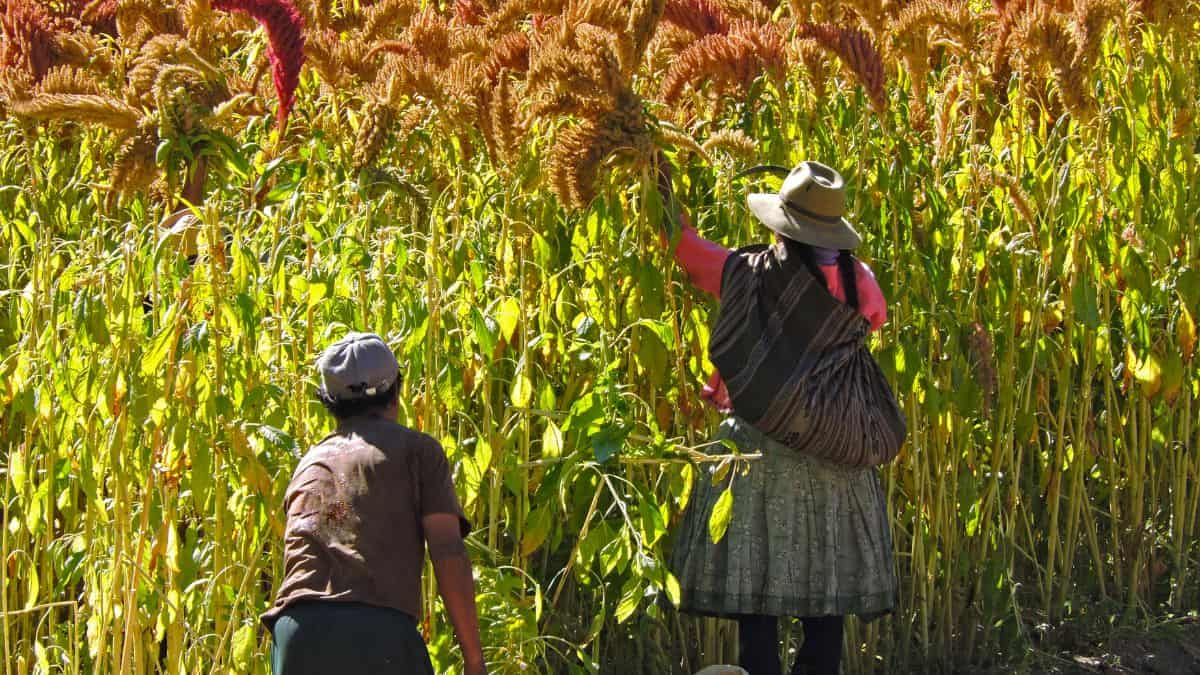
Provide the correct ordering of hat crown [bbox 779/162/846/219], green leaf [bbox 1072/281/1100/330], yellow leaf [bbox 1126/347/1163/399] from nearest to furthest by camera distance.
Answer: hat crown [bbox 779/162/846/219] < green leaf [bbox 1072/281/1100/330] < yellow leaf [bbox 1126/347/1163/399]

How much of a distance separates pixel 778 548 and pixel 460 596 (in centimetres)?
86

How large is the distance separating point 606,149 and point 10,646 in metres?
1.61

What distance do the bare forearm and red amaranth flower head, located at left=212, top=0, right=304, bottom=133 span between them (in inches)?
33.7

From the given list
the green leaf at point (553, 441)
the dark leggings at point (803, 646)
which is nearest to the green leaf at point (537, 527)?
the green leaf at point (553, 441)

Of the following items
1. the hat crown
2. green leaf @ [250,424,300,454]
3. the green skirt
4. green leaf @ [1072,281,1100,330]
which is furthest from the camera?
green leaf @ [1072,281,1100,330]

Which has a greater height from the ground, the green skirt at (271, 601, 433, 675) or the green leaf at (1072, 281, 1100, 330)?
the green leaf at (1072, 281, 1100, 330)

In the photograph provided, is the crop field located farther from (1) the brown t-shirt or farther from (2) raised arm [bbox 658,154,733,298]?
(1) the brown t-shirt

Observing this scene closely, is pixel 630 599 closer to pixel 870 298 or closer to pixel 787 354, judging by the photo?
pixel 787 354

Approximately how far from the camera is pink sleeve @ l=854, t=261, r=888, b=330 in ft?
10.8

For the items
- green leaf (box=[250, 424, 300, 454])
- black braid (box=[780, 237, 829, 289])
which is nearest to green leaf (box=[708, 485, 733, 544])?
black braid (box=[780, 237, 829, 289])

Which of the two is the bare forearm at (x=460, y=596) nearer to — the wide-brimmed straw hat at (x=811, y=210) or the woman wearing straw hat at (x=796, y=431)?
the woman wearing straw hat at (x=796, y=431)

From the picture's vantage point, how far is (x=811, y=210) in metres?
3.16

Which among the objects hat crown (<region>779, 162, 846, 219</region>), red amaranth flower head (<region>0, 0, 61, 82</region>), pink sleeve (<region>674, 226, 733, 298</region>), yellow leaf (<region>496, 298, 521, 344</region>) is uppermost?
red amaranth flower head (<region>0, 0, 61, 82</region>)

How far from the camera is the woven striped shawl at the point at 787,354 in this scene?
3.20 m
